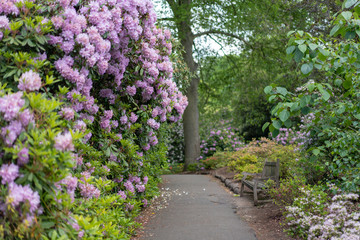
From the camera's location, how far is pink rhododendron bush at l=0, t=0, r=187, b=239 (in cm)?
239

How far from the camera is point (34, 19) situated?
10.8 feet

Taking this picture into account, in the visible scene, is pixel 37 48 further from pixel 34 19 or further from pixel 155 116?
pixel 155 116

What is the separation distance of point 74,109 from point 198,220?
11.3 feet

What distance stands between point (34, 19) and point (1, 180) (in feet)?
5.43

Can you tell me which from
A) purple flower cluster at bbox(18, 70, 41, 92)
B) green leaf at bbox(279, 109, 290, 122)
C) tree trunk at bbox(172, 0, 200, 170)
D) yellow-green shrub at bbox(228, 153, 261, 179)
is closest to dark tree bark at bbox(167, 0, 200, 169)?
tree trunk at bbox(172, 0, 200, 170)

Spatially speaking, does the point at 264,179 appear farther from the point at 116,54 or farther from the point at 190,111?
the point at 190,111

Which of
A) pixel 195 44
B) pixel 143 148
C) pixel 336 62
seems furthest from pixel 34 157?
pixel 195 44

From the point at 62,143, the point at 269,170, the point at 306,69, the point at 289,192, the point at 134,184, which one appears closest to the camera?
the point at 62,143

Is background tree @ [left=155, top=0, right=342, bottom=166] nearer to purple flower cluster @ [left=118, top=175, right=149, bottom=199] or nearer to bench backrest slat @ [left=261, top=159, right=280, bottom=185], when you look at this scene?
bench backrest slat @ [left=261, top=159, right=280, bottom=185]

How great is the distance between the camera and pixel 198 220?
629cm

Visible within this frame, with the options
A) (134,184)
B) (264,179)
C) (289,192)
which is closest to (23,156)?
(134,184)

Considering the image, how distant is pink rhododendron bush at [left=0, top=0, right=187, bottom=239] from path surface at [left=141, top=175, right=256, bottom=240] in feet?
1.96

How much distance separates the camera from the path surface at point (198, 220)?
5.41m

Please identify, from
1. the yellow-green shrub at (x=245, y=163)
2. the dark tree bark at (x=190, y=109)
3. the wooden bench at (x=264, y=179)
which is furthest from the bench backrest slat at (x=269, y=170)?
the dark tree bark at (x=190, y=109)
